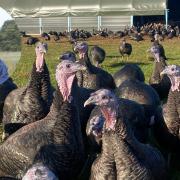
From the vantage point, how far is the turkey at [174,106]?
5.45m

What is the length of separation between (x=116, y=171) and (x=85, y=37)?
22.5 meters

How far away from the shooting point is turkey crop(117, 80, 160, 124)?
627cm

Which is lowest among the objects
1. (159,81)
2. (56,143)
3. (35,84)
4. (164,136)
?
(164,136)

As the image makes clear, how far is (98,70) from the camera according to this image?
8.30m

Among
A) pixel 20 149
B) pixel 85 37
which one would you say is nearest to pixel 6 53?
pixel 20 149

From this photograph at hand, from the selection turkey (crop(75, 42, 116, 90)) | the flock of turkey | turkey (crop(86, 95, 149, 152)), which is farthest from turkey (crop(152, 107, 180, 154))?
turkey (crop(75, 42, 116, 90))

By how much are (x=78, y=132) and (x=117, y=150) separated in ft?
2.04

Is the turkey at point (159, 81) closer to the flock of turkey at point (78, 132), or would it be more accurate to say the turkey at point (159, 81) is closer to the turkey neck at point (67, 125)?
the flock of turkey at point (78, 132)

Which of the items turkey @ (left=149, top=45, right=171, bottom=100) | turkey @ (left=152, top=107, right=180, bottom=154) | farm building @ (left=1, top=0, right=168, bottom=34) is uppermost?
farm building @ (left=1, top=0, right=168, bottom=34)

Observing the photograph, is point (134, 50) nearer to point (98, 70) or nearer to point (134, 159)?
point (98, 70)

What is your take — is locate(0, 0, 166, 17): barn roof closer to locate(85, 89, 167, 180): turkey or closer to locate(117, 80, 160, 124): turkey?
locate(117, 80, 160, 124): turkey

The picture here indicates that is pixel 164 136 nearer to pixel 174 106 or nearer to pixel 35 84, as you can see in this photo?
pixel 174 106

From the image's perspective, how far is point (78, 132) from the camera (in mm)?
4613

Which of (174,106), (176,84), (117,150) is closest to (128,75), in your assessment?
(176,84)
